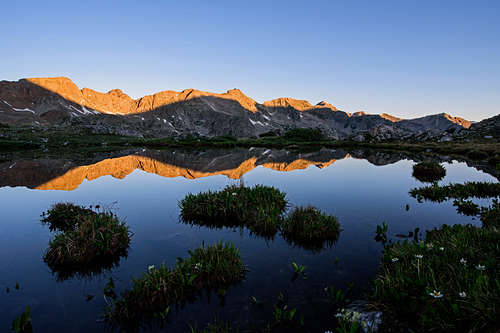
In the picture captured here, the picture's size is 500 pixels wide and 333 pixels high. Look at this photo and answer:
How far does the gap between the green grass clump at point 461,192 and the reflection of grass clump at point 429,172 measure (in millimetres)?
9681

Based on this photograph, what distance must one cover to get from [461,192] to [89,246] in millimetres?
30480

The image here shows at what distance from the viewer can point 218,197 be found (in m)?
18.8

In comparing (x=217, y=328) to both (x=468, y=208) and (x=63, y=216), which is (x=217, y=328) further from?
(x=468, y=208)

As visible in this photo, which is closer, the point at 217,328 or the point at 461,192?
the point at 217,328

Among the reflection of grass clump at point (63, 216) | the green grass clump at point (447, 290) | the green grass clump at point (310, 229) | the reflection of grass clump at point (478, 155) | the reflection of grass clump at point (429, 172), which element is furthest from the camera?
the reflection of grass clump at point (478, 155)

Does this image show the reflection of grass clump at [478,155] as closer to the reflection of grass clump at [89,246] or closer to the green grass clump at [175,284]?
the green grass clump at [175,284]

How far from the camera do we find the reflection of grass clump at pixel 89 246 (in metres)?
11.3

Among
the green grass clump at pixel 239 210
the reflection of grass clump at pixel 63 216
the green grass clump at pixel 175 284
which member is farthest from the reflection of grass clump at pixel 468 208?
the reflection of grass clump at pixel 63 216

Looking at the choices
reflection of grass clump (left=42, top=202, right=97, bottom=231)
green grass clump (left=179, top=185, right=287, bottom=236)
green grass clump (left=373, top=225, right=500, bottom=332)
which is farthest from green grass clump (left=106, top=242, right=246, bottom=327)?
reflection of grass clump (left=42, top=202, right=97, bottom=231)

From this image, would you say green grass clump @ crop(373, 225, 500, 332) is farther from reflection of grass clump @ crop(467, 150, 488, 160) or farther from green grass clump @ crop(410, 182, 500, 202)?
reflection of grass clump @ crop(467, 150, 488, 160)

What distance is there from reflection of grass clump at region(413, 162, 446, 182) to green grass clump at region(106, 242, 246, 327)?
34227mm

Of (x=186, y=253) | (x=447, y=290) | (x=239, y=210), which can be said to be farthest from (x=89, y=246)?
(x=447, y=290)

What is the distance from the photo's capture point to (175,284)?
29.7ft

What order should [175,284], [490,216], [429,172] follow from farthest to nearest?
[429,172], [490,216], [175,284]
